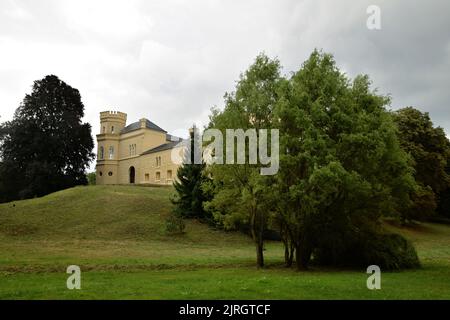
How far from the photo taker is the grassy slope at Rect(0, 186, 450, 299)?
Answer: 492 inches

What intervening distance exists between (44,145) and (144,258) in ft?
123

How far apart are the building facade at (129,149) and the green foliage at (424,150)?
108 ft

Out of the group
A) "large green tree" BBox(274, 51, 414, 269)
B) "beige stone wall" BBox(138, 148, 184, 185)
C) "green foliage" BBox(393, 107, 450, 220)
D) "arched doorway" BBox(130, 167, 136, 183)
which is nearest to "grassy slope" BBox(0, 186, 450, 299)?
"large green tree" BBox(274, 51, 414, 269)

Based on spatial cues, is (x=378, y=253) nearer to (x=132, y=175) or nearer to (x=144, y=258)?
(x=144, y=258)

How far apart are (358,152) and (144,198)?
1166 inches

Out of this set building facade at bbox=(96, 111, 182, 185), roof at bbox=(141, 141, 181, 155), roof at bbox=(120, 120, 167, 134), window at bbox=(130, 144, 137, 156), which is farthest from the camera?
roof at bbox=(120, 120, 167, 134)

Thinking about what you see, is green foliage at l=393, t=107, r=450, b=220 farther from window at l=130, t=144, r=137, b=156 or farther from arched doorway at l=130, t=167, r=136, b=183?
arched doorway at l=130, t=167, r=136, b=183

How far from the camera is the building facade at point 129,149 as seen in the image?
217 feet

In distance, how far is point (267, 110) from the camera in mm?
20656

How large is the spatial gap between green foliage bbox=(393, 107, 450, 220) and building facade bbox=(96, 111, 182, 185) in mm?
33036

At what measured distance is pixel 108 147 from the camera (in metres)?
71.8

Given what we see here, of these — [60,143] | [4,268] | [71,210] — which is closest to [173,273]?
[4,268]

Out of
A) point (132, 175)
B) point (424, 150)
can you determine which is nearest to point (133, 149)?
point (132, 175)
